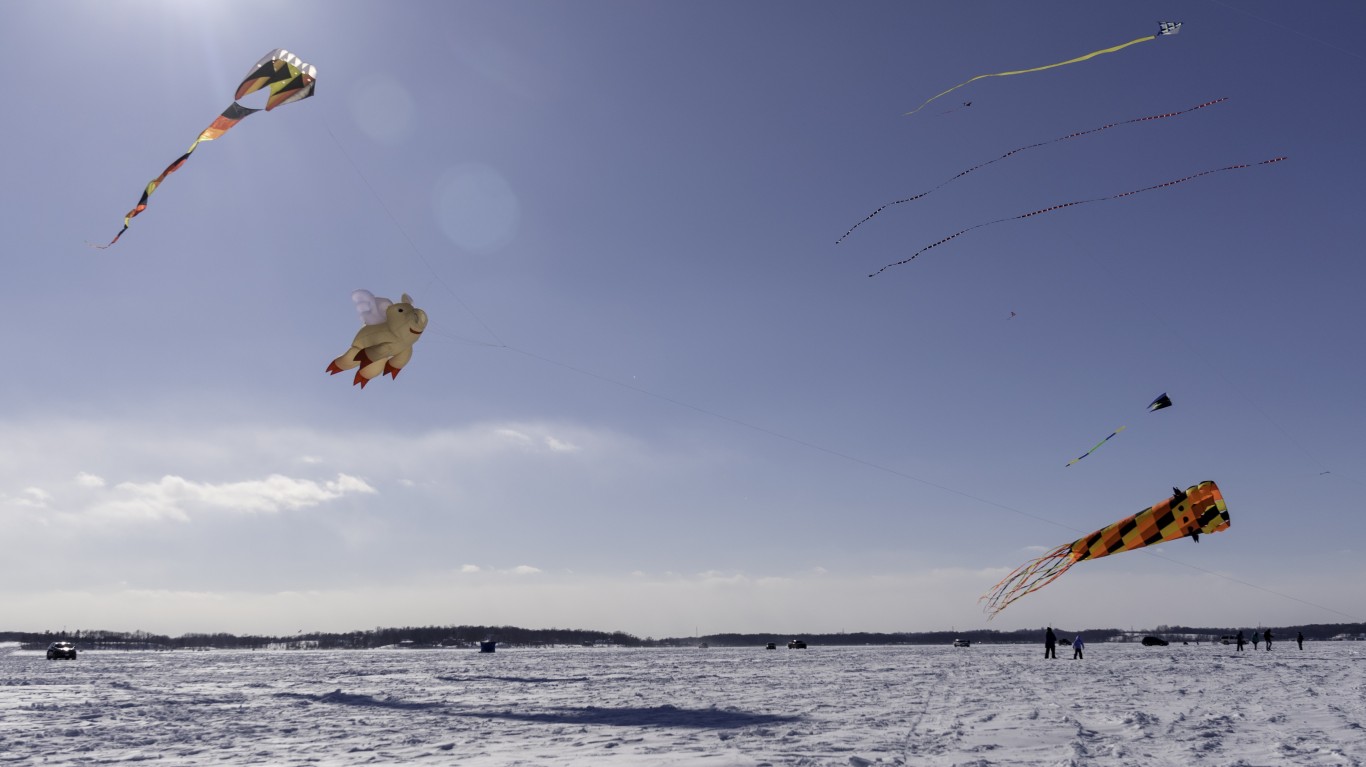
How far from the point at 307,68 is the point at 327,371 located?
4.01 m

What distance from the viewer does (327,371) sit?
467 inches

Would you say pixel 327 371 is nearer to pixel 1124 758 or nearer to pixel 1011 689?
pixel 1124 758

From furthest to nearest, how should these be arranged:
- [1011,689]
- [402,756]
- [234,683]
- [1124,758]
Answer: [234,683], [1011,689], [402,756], [1124,758]

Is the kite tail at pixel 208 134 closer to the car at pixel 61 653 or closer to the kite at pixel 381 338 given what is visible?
the kite at pixel 381 338

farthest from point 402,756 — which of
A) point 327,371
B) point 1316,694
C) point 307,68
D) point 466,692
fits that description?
point 1316,694

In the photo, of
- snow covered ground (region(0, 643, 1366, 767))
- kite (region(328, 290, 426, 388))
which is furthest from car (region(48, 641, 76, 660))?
kite (region(328, 290, 426, 388))

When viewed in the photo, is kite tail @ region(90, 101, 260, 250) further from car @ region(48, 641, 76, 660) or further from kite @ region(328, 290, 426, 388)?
car @ region(48, 641, 76, 660)

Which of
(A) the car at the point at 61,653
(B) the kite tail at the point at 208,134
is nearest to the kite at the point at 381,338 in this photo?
(B) the kite tail at the point at 208,134

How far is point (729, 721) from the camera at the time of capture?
13539 mm

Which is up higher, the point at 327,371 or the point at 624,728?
the point at 327,371

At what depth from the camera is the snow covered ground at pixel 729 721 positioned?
10.0m

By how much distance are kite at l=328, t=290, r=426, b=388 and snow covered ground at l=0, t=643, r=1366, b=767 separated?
4.89 meters

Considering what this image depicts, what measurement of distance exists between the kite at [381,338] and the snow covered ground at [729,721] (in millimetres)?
4894

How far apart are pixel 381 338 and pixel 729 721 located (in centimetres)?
762
